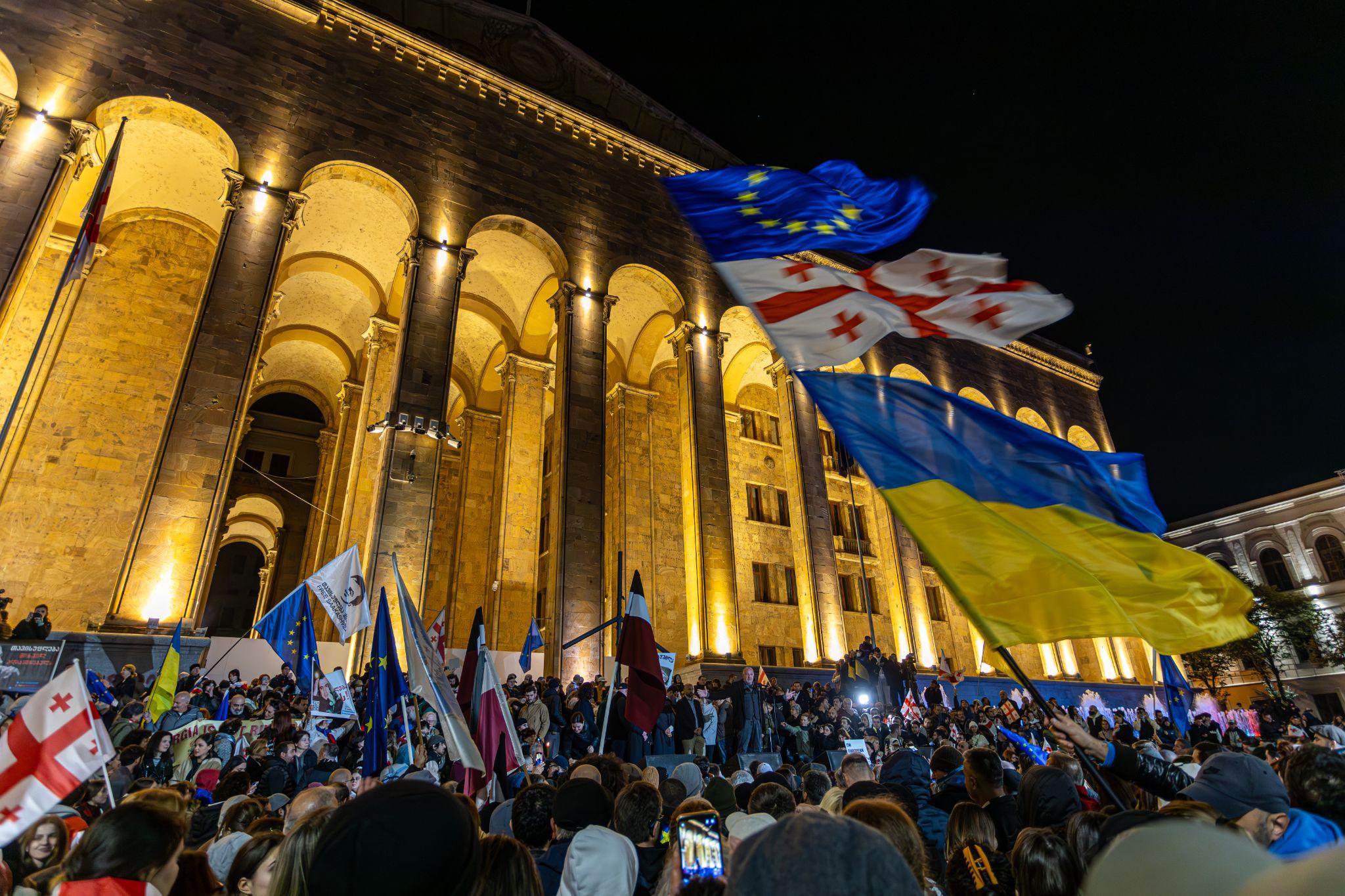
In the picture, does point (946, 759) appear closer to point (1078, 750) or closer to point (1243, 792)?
point (1078, 750)

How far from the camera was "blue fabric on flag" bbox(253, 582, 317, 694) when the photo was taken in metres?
8.60

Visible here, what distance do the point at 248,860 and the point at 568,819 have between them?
4.21 ft

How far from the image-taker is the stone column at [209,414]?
11852mm

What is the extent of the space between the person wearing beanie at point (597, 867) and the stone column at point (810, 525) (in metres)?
16.4

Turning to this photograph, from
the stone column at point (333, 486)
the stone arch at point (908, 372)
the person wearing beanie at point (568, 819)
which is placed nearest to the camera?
the person wearing beanie at point (568, 819)

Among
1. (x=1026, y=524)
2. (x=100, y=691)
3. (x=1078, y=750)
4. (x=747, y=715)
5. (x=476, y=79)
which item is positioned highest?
(x=476, y=79)

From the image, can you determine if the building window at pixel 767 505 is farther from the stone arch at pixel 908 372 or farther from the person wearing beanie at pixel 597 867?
the person wearing beanie at pixel 597 867

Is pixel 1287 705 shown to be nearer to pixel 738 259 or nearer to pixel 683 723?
pixel 683 723

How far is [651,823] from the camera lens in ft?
11.0

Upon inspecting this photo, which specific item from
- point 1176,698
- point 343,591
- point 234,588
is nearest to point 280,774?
point 343,591

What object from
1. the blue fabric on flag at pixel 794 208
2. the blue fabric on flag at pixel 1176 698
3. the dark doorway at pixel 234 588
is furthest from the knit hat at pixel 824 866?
the dark doorway at pixel 234 588

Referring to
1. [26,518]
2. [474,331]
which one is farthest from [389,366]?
[26,518]

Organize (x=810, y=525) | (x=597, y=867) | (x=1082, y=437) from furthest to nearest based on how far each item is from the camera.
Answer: (x=1082, y=437) → (x=810, y=525) → (x=597, y=867)

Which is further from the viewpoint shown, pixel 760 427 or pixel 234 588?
pixel 234 588
